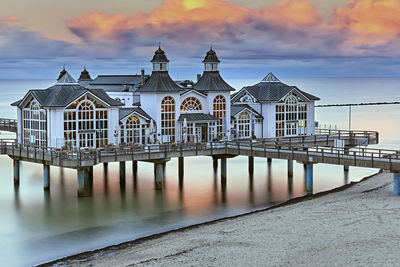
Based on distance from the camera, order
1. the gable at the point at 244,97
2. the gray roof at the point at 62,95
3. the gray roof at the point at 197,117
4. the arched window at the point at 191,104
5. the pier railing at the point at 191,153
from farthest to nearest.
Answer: the gable at the point at 244,97 → the arched window at the point at 191,104 → the gray roof at the point at 197,117 → the gray roof at the point at 62,95 → the pier railing at the point at 191,153

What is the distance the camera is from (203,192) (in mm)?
45719

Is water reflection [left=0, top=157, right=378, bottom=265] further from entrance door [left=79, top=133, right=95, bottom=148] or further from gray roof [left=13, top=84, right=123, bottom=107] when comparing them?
gray roof [left=13, top=84, right=123, bottom=107]

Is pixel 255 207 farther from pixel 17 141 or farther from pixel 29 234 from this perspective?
pixel 17 141

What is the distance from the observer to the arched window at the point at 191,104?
50.2 meters

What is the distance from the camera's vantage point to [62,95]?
44000 millimetres

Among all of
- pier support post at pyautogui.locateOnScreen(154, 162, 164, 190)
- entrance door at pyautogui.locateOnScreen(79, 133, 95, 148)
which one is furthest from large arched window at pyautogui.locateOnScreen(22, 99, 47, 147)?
pier support post at pyautogui.locateOnScreen(154, 162, 164, 190)

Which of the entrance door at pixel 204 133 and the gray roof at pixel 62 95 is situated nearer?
the gray roof at pixel 62 95

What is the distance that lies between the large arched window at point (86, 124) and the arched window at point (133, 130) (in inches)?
77.5

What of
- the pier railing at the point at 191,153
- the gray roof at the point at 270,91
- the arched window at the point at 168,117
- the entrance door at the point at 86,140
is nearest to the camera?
the pier railing at the point at 191,153

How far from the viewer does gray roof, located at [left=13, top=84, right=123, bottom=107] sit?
43.3m

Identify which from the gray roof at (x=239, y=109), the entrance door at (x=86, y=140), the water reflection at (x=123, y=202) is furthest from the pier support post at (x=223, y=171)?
the entrance door at (x=86, y=140)

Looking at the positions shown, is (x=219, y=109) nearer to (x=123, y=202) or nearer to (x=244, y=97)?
(x=244, y=97)

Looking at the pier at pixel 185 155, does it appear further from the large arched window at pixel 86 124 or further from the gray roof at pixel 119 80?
the gray roof at pixel 119 80

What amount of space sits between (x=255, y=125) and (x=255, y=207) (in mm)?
14194
